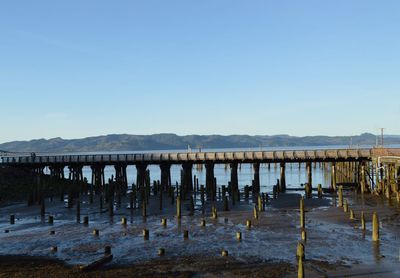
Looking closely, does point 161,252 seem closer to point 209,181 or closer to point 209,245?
point 209,245

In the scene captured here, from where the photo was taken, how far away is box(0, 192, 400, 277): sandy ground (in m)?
24.3

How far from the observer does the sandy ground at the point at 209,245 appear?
24312 millimetres

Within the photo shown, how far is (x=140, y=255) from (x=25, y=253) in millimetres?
8055

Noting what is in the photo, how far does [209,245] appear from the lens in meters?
30.3

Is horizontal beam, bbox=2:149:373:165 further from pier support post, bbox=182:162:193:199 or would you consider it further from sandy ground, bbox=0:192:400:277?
sandy ground, bbox=0:192:400:277

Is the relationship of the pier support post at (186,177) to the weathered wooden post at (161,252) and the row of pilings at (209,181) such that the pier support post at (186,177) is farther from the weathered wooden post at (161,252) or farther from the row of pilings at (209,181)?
the weathered wooden post at (161,252)

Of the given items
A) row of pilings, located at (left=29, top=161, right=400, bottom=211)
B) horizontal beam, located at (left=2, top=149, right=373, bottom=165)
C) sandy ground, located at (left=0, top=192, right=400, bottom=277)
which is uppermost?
horizontal beam, located at (left=2, top=149, right=373, bottom=165)

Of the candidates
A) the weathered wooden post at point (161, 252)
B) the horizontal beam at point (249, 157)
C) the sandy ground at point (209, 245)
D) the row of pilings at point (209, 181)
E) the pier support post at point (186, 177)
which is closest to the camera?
the sandy ground at point (209, 245)

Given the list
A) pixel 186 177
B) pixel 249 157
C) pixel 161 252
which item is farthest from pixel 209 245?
pixel 186 177

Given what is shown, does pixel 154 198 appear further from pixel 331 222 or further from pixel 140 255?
pixel 140 255

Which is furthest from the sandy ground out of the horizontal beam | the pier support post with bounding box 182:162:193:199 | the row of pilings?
the pier support post with bounding box 182:162:193:199

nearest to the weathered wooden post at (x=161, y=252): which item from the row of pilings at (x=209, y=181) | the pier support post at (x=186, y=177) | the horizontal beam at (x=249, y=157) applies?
the row of pilings at (x=209, y=181)

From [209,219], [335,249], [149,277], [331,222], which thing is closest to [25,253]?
[149,277]

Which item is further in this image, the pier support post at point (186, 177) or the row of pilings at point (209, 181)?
the pier support post at point (186, 177)
